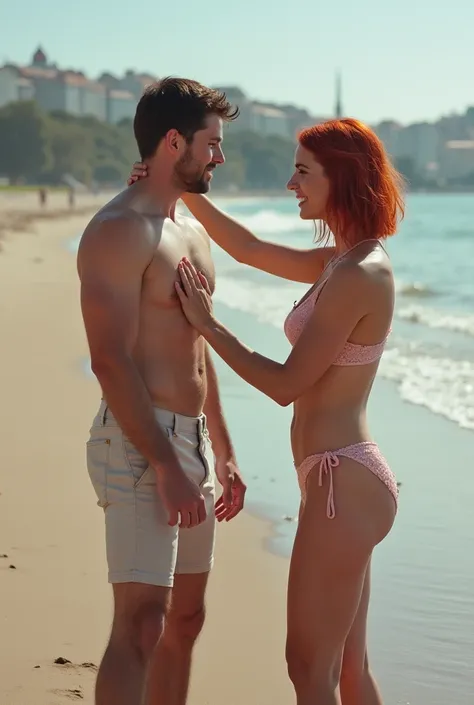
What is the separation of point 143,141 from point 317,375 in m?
0.81

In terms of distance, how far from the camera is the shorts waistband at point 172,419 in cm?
319

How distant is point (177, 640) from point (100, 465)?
595 millimetres

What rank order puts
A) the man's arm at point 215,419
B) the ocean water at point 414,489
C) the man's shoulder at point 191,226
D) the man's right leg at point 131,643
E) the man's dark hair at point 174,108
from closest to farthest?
the man's right leg at point 131,643 → the man's dark hair at point 174,108 → the man's shoulder at point 191,226 → the man's arm at point 215,419 → the ocean water at point 414,489

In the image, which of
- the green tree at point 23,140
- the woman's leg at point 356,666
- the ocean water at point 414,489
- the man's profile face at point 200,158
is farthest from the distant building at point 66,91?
the woman's leg at point 356,666

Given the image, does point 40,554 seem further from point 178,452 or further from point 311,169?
point 311,169

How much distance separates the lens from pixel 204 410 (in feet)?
12.0

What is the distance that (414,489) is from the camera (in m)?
6.59

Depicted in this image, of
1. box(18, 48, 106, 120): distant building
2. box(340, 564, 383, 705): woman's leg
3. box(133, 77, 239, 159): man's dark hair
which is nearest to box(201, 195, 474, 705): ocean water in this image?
box(340, 564, 383, 705): woman's leg

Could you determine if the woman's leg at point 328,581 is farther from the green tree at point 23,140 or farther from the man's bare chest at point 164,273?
the green tree at point 23,140

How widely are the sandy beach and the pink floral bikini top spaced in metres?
1.50

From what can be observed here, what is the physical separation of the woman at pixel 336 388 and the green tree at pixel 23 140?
11037 cm

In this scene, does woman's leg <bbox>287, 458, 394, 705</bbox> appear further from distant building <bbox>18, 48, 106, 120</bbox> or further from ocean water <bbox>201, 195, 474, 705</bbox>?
distant building <bbox>18, 48, 106, 120</bbox>

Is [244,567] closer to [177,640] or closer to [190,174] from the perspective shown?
[177,640]

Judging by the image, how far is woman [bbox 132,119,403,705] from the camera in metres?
3.02
